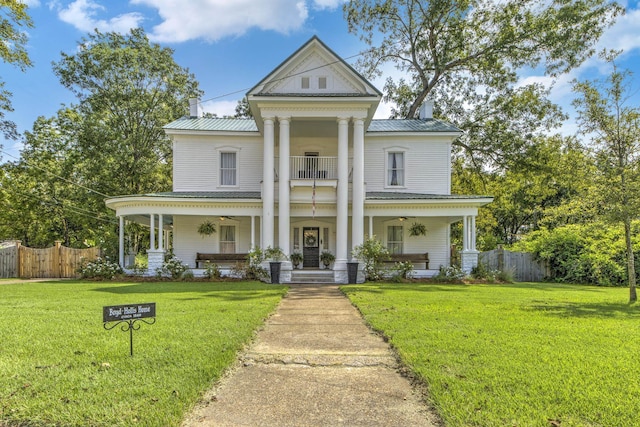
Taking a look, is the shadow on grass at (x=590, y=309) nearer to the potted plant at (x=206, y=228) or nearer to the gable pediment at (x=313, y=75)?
the gable pediment at (x=313, y=75)

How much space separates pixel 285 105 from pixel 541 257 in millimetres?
15377

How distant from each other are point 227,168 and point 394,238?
931 centimetres

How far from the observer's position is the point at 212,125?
20.0 metres

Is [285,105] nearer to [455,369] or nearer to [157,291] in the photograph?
[157,291]

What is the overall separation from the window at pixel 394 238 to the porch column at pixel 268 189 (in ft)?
20.9

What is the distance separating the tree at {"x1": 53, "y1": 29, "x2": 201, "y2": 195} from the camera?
25281mm

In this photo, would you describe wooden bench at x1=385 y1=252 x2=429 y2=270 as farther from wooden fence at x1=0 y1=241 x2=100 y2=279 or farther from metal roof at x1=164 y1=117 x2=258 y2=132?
wooden fence at x1=0 y1=241 x2=100 y2=279

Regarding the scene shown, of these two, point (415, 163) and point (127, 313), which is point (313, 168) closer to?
point (415, 163)

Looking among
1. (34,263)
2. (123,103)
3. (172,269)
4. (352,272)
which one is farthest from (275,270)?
(123,103)

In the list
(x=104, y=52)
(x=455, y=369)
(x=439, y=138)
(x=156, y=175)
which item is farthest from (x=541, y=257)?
(x=104, y=52)

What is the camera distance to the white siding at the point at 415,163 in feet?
63.6

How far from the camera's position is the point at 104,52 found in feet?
82.5

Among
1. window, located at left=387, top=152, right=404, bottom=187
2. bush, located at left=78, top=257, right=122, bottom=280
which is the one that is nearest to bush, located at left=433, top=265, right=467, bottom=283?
Result: window, located at left=387, top=152, right=404, bottom=187

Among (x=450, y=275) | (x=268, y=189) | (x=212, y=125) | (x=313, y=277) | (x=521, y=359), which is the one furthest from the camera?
(x=212, y=125)
